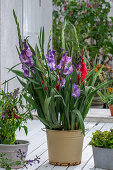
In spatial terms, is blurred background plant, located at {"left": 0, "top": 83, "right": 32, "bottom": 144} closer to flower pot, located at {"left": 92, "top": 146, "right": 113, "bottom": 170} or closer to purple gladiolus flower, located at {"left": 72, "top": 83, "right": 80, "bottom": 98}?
purple gladiolus flower, located at {"left": 72, "top": 83, "right": 80, "bottom": 98}

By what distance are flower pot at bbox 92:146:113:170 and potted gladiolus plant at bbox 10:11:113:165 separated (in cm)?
13

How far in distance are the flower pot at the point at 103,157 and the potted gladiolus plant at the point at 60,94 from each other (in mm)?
131

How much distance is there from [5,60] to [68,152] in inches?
81.4

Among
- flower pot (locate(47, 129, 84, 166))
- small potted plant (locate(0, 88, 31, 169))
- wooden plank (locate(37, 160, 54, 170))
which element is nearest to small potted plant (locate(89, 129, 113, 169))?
flower pot (locate(47, 129, 84, 166))

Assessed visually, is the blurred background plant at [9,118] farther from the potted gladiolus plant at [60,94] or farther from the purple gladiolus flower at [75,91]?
the purple gladiolus flower at [75,91]

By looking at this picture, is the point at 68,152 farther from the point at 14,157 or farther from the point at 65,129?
the point at 14,157

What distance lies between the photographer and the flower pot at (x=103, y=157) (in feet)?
8.36

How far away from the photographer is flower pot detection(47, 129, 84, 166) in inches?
101

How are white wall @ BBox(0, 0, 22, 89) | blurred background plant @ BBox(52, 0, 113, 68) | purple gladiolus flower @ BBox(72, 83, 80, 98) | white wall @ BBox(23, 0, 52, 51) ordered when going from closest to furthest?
purple gladiolus flower @ BBox(72, 83, 80, 98), white wall @ BBox(0, 0, 22, 89), white wall @ BBox(23, 0, 52, 51), blurred background plant @ BBox(52, 0, 113, 68)

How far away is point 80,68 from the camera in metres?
2.58

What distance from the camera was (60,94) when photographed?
8.41 feet

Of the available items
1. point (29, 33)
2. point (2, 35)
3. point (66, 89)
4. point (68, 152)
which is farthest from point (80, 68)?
point (29, 33)

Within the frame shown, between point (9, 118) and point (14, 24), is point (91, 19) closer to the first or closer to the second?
point (14, 24)

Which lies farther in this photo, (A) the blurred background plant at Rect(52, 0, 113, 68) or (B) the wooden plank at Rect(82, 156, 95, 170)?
(A) the blurred background plant at Rect(52, 0, 113, 68)
